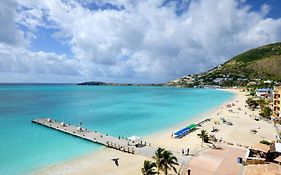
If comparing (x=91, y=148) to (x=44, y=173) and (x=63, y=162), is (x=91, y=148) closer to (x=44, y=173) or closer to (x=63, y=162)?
(x=63, y=162)

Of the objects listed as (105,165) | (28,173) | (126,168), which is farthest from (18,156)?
(126,168)

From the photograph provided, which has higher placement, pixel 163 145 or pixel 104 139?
pixel 104 139

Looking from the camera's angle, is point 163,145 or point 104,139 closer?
point 163,145

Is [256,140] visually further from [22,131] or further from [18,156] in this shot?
[22,131]

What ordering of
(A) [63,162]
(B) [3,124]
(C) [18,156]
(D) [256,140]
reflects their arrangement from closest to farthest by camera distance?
1. (A) [63,162]
2. (C) [18,156]
3. (D) [256,140]
4. (B) [3,124]

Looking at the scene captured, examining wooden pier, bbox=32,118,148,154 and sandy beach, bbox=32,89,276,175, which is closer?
sandy beach, bbox=32,89,276,175

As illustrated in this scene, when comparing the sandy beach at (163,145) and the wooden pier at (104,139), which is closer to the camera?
→ the sandy beach at (163,145)

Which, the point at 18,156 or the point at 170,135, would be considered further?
the point at 170,135

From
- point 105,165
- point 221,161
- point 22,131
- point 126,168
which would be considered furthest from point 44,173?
point 22,131

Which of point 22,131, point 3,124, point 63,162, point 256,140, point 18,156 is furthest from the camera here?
point 3,124
